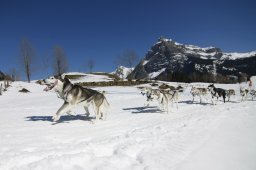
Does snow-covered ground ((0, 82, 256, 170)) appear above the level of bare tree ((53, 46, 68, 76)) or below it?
below

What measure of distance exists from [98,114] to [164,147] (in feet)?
18.2

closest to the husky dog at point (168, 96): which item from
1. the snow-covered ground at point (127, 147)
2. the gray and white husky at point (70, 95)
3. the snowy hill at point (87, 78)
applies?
the gray and white husky at point (70, 95)

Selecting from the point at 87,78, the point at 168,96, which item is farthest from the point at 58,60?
the point at 168,96

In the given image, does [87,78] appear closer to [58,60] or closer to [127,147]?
[58,60]

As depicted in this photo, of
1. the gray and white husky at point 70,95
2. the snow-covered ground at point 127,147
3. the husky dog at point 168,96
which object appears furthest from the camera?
the husky dog at point 168,96

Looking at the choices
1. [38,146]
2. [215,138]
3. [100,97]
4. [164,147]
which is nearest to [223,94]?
[100,97]

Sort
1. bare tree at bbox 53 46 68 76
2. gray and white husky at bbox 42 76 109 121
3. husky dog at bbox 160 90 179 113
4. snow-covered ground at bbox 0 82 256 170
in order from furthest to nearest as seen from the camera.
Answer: bare tree at bbox 53 46 68 76 < husky dog at bbox 160 90 179 113 < gray and white husky at bbox 42 76 109 121 < snow-covered ground at bbox 0 82 256 170

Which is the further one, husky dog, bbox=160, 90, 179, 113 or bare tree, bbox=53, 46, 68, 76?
bare tree, bbox=53, 46, 68, 76

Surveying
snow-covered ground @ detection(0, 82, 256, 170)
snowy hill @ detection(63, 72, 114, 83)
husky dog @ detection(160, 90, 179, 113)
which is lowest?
snow-covered ground @ detection(0, 82, 256, 170)

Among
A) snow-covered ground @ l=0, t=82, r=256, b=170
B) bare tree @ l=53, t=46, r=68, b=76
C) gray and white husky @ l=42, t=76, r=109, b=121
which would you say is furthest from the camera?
bare tree @ l=53, t=46, r=68, b=76

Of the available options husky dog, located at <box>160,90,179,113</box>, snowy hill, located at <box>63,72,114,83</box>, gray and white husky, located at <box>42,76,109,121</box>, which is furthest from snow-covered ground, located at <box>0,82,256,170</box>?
snowy hill, located at <box>63,72,114,83</box>

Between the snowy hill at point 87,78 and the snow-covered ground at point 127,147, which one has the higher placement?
the snowy hill at point 87,78

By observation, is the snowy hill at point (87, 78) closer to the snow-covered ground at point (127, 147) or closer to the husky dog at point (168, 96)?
the husky dog at point (168, 96)

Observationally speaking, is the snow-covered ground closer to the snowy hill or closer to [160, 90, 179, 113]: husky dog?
[160, 90, 179, 113]: husky dog
